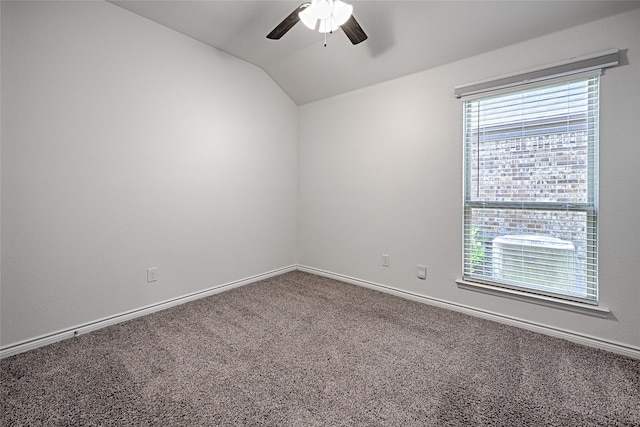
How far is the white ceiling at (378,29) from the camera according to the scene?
82.0 inches

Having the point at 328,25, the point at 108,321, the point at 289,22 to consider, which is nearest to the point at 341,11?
the point at 328,25

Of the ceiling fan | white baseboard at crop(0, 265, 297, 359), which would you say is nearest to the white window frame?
the ceiling fan

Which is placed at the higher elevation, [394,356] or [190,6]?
[190,6]

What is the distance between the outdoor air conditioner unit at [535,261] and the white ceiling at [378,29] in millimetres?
1574

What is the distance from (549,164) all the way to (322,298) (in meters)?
2.26

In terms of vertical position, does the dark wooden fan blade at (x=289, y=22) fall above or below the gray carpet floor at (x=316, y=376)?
above

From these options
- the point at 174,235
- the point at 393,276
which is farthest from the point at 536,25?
the point at 174,235

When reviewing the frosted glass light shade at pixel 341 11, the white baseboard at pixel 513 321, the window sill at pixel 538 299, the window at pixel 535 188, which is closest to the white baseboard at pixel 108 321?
the white baseboard at pixel 513 321

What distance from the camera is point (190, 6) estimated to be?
237 centimetres

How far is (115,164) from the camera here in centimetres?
236

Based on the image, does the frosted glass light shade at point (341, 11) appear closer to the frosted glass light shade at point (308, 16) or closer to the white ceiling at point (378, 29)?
the frosted glass light shade at point (308, 16)

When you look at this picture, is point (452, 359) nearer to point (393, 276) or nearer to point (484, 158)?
point (393, 276)

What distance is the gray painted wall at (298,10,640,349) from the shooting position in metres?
1.95

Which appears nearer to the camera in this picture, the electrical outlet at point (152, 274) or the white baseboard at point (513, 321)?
the white baseboard at point (513, 321)
